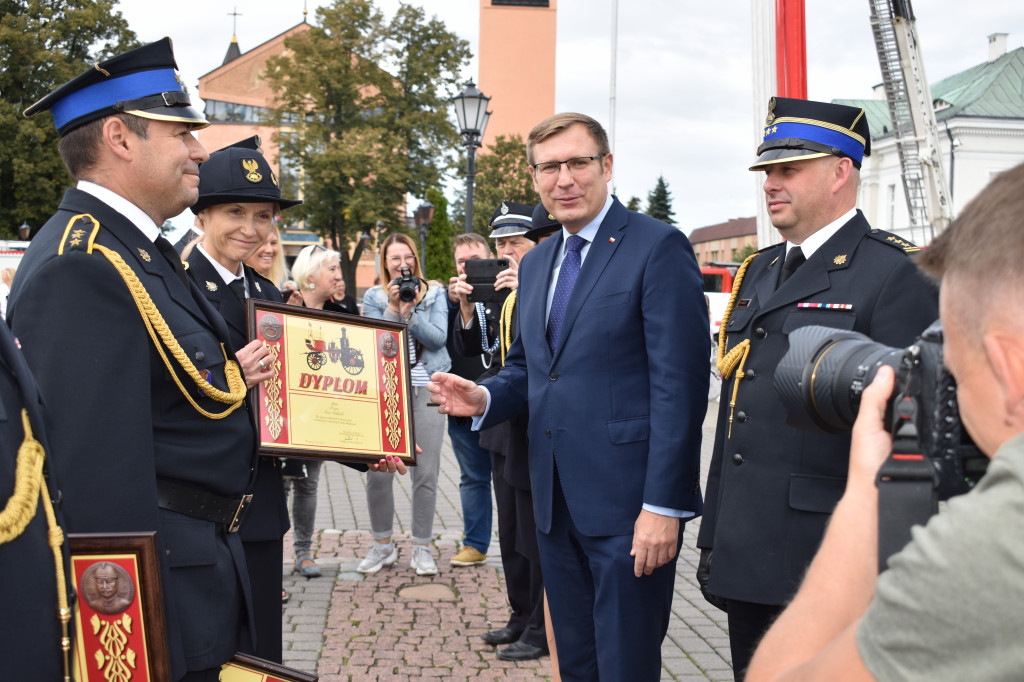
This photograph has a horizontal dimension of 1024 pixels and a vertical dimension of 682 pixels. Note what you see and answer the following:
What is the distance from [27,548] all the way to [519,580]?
359cm

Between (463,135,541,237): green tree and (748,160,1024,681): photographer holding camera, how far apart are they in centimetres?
4032

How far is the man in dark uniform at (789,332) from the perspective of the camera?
268cm

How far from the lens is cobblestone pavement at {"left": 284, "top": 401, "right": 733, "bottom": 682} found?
4.44m

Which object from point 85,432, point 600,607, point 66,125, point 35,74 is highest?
point 35,74

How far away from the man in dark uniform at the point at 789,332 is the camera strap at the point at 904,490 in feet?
5.13

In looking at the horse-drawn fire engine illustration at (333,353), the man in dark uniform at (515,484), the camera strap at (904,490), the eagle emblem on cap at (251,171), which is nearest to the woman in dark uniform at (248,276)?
the eagle emblem on cap at (251,171)

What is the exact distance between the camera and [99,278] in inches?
86.7

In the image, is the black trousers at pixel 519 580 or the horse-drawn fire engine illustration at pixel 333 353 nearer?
the horse-drawn fire engine illustration at pixel 333 353

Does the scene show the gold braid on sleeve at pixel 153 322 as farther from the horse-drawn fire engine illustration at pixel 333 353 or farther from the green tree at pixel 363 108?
the green tree at pixel 363 108

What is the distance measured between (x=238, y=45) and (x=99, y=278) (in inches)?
3670

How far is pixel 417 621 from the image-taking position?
16.8 ft

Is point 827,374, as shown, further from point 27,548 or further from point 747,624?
point 747,624

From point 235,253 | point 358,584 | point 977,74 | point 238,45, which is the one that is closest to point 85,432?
point 235,253

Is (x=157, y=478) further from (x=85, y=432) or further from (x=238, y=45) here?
(x=238, y=45)
